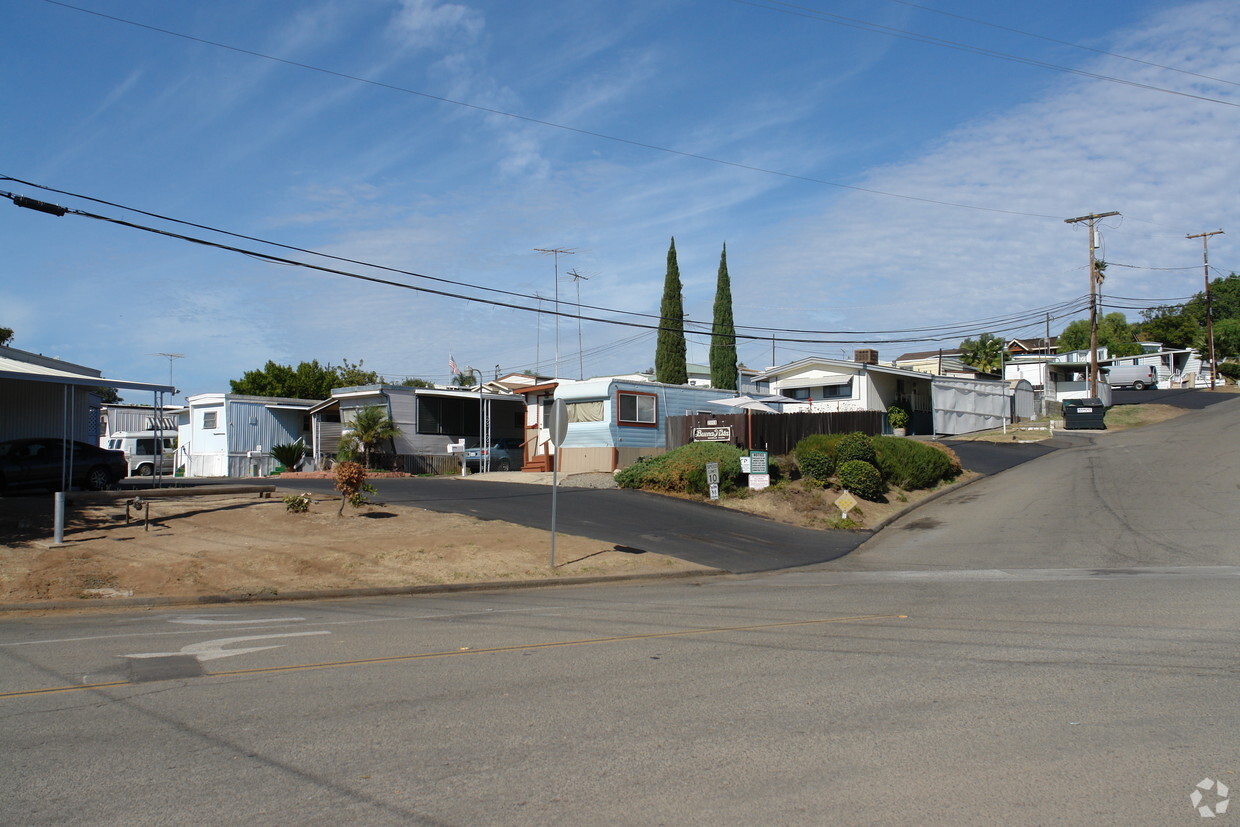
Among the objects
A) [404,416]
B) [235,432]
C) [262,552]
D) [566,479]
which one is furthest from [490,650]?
[235,432]

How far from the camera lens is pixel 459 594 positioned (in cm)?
1518

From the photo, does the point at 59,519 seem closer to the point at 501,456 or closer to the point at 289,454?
the point at 501,456

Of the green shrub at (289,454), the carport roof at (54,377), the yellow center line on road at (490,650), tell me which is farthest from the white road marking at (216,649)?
the green shrub at (289,454)

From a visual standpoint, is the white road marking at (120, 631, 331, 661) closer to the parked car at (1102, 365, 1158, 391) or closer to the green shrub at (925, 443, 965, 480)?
the green shrub at (925, 443, 965, 480)

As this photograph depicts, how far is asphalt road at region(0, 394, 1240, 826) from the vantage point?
5.01 m

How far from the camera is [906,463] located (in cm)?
2880

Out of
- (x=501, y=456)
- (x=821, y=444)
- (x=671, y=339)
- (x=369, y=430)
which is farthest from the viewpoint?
(x=671, y=339)

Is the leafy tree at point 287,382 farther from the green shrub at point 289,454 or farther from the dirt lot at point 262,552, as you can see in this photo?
the dirt lot at point 262,552

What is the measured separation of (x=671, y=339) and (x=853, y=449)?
2822 cm

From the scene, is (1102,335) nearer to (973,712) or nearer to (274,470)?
(274,470)

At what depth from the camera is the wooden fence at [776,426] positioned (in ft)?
93.7

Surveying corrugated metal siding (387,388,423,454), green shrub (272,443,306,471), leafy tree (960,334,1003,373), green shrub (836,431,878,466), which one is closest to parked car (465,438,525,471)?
corrugated metal siding (387,388,423,454)

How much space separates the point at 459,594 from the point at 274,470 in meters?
27.7

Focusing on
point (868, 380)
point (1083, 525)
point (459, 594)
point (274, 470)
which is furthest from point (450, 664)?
point (868, 380)
